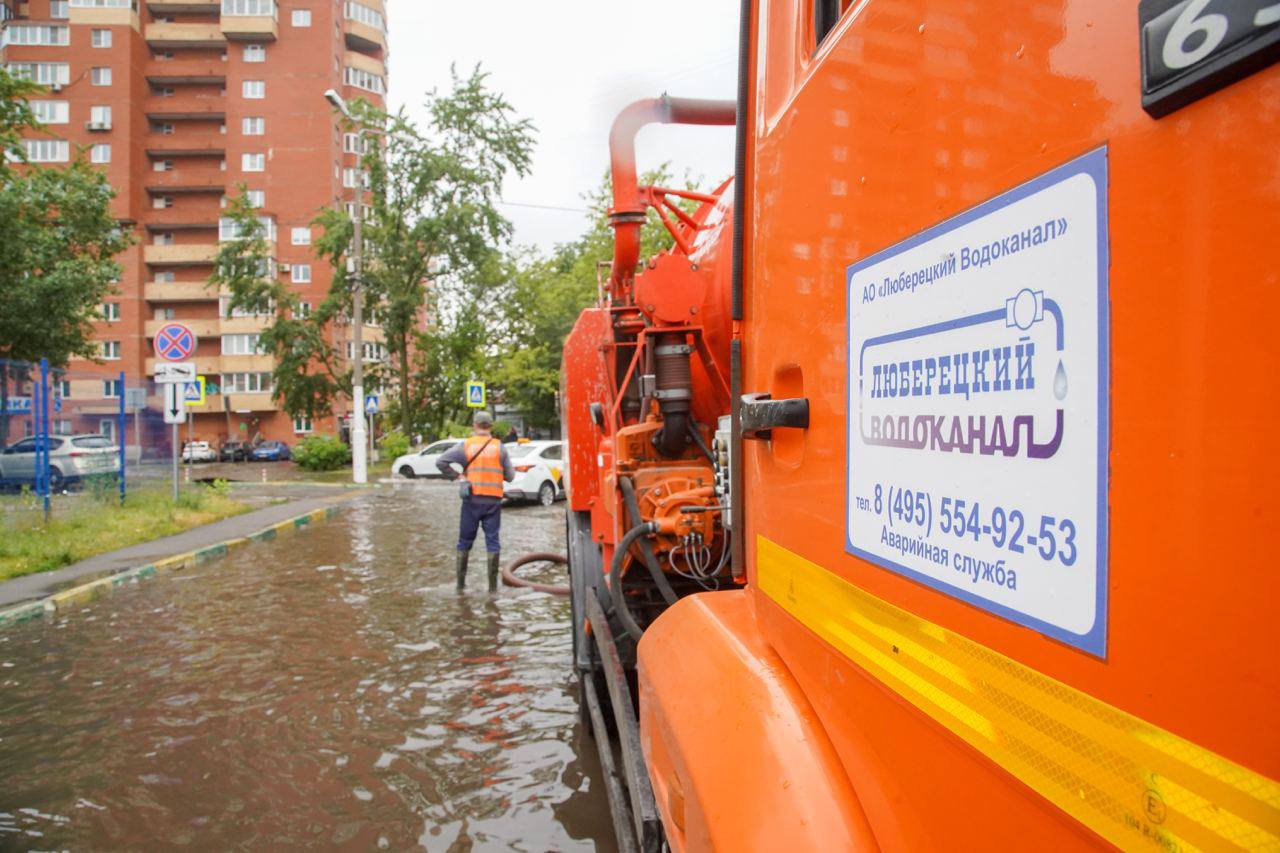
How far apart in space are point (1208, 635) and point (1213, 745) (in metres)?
0.09

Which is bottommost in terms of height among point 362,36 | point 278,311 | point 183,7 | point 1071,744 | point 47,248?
point 1071,744

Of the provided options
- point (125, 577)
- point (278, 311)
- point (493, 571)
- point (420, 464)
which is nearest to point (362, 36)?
point (278, 311)

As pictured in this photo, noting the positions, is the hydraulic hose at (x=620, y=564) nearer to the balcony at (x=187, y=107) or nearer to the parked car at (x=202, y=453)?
the parked car at (x=202, y=453)

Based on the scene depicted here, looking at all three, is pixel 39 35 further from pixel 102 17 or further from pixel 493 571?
pixel 493 571

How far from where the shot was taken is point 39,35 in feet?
180

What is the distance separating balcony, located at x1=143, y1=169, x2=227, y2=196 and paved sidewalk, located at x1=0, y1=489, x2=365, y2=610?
4760cm

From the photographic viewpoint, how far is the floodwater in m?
3.77

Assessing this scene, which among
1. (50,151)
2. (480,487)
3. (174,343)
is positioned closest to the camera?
(480,487)

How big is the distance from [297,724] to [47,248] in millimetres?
20885

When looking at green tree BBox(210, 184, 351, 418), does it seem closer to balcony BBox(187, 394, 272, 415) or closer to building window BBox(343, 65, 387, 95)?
balcony BBox(187, 394, 272, 415)

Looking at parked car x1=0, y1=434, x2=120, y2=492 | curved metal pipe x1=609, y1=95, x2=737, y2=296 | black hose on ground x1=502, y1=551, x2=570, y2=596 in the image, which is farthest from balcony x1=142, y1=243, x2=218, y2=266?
curved metal pipe x1=609, y1=95, x2=737, y2=296


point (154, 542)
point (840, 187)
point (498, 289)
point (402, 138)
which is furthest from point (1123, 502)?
point (498, 289)

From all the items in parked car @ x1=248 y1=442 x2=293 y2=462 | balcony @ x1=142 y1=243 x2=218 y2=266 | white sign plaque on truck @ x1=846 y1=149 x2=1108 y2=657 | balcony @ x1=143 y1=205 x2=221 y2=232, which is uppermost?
balcony @ x1=143 y1=205 x2=221 y2=232

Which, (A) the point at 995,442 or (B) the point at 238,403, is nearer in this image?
(A) the point at 995,442
